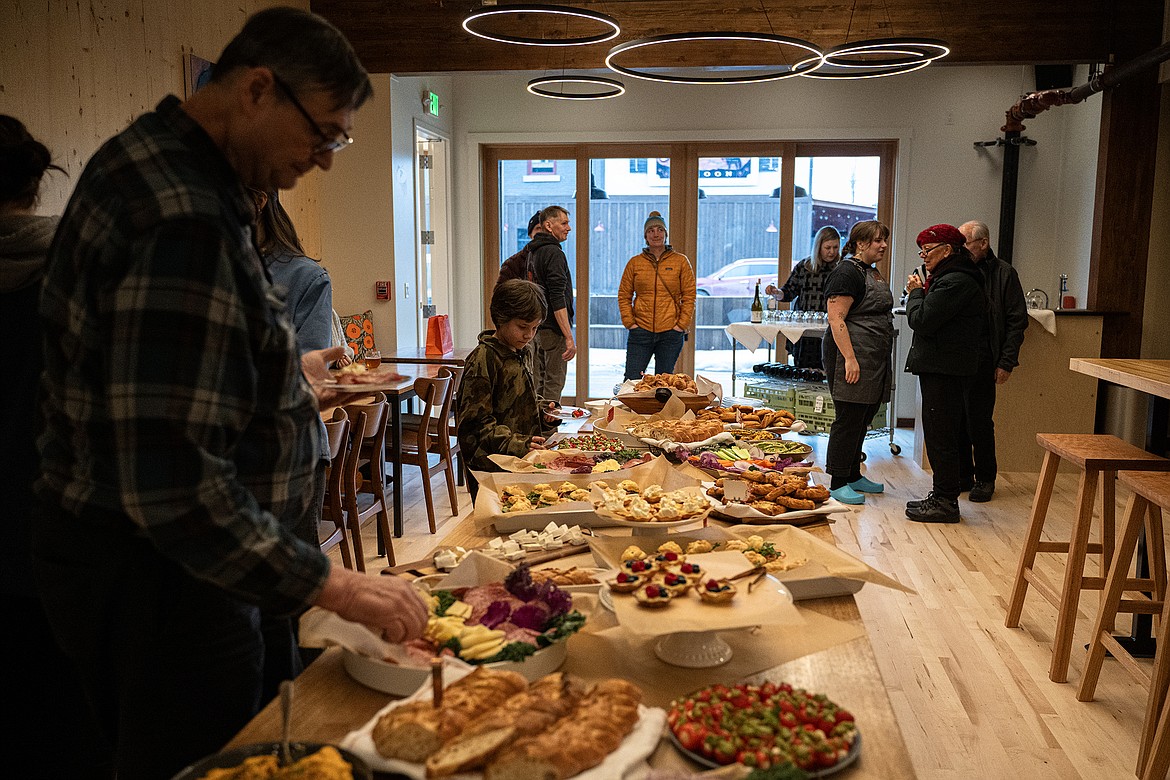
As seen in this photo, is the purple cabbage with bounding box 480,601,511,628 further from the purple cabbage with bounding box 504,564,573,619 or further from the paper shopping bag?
the paper shopping bag

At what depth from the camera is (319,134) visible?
4.31ft

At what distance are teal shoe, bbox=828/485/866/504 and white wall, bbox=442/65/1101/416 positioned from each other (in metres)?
3.10

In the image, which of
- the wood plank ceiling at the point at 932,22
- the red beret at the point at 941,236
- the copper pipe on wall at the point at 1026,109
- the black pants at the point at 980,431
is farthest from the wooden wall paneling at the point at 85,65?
the copper pipe on wall at the point at 1026,109

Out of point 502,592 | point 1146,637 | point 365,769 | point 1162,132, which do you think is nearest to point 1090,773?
point 1146,637

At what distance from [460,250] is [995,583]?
615 cm

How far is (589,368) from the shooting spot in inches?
386

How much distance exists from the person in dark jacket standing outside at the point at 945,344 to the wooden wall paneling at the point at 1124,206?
1792 mm

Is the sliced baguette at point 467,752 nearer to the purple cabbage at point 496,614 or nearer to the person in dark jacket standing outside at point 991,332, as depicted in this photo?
the purple cabbage at point 496,614

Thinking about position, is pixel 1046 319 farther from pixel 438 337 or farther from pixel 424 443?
pixel 424 443

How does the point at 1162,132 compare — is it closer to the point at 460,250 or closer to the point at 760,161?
the point at 760,161

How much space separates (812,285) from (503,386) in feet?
17.7

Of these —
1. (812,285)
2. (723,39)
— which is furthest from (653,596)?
(812,285)

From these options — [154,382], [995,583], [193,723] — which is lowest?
[995,583]

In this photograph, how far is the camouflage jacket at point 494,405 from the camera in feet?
10.4
